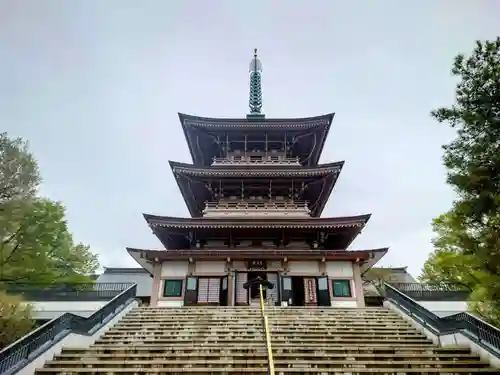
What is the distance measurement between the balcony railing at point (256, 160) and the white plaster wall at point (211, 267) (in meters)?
7.17

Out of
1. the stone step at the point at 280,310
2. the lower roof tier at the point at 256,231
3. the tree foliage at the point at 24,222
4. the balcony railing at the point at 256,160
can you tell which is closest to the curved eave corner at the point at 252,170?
the balcony railing at the point at 256,160

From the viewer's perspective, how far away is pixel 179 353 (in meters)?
9.21

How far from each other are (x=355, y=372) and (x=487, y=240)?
15.7 ft

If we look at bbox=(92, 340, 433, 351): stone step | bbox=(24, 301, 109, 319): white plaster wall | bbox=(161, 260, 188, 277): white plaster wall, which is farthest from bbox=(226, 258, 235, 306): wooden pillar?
bbox=(92, 340, 433, 351): stone step

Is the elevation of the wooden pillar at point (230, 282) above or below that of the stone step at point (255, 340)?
above

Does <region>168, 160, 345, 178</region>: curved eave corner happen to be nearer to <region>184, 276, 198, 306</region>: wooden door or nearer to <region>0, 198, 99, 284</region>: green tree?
<region>184, 276, 198, 306</region>: wooden door

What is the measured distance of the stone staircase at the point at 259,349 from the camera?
27.1ft

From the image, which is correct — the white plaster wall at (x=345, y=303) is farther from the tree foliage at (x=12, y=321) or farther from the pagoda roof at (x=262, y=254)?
the tree foliage at (x=12, y=321)

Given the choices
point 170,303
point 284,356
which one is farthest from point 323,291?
point 284,356

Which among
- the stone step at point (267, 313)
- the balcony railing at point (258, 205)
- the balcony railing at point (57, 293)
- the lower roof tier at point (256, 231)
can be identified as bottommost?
the stone step at point (267, 313)

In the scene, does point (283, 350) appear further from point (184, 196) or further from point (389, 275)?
point (389, 275)

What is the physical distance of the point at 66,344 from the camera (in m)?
9.62

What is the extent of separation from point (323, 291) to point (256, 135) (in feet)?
37.4

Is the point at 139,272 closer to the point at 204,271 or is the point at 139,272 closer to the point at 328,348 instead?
the point at 204,271
